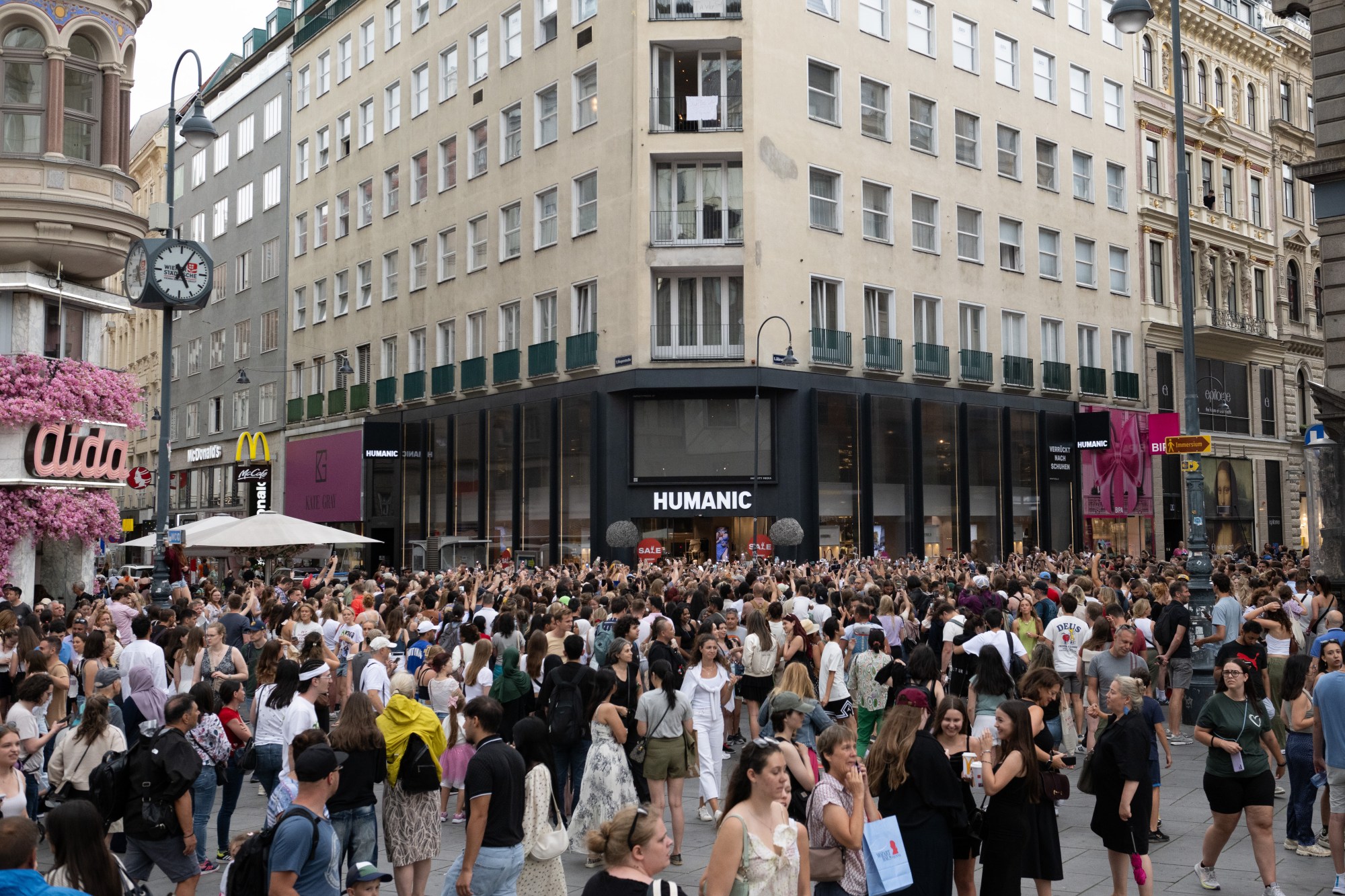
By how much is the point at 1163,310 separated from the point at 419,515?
2940 centimetres

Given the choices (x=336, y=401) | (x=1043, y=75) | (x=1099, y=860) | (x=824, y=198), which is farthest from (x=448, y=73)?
(x=1099, y=860)

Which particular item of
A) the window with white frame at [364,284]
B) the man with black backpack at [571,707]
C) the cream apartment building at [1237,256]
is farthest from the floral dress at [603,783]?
the cream apartment building at [1237,256]

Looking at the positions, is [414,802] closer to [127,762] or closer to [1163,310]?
[127,762]

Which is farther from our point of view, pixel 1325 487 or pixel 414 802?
pixel 1325 487

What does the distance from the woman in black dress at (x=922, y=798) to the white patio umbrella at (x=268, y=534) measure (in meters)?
19.9

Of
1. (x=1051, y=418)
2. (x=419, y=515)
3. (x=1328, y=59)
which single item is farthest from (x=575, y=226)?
(x=1328, y=59)

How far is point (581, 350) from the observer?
3788 cm

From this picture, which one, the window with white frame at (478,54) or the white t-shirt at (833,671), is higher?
the window with white frame at (478,54)

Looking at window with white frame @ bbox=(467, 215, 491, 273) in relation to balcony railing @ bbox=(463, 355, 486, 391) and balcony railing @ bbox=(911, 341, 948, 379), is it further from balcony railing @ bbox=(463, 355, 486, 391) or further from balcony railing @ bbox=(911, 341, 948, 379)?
balcony railing @ bbox=(911, 341, 948, 379)

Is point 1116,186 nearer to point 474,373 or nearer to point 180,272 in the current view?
point 474,373

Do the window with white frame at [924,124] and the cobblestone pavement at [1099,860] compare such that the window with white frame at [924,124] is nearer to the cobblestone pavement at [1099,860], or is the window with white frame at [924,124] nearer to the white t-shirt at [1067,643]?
the white t-shirt at [1067,643]

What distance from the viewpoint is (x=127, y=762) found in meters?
8.12

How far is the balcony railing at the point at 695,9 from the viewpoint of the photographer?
36562mm

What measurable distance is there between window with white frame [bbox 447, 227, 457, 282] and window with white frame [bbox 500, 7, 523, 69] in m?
6.19
